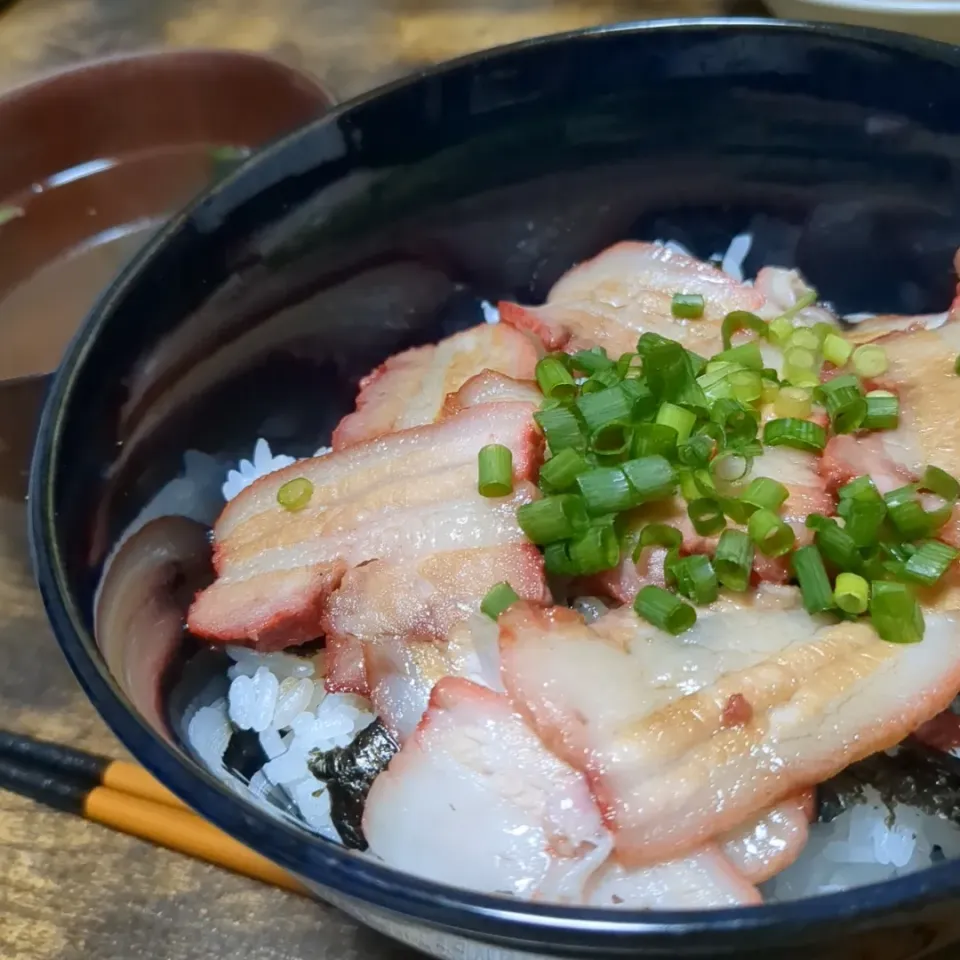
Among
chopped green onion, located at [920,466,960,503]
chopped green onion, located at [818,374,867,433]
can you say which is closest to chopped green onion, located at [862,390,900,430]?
chopped green onion, located at [818,374,867,433]

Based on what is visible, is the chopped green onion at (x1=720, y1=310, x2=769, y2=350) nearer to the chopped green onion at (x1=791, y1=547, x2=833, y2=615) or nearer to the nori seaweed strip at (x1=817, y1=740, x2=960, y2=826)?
the chopped green onion at (x1=791, y1=547, x2=833, y2=615)

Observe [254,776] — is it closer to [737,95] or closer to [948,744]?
[948,744]

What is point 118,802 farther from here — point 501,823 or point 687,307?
point 687,307

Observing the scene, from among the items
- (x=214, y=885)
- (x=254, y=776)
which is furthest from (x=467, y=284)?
(x=214, y=885)

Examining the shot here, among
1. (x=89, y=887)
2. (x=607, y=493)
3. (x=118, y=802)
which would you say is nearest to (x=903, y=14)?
(x=607, y=493)

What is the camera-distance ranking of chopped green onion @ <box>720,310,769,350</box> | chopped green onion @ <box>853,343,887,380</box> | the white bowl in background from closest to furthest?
1. chopped green onion @ <box>853,343,887,380</box>
2. chopped green onion @ <box>720,310,769,350</box>
3. the white bowl in background

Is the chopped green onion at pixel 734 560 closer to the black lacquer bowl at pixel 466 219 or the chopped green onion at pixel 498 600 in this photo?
the chopped green onion at pixel 498 600

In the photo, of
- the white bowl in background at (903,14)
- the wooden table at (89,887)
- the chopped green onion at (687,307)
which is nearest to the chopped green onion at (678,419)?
the chopped green onion at (687,307)

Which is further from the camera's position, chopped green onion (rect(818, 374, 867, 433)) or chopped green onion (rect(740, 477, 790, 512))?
chopped green onion (rect(818, 374, 867, 433))
